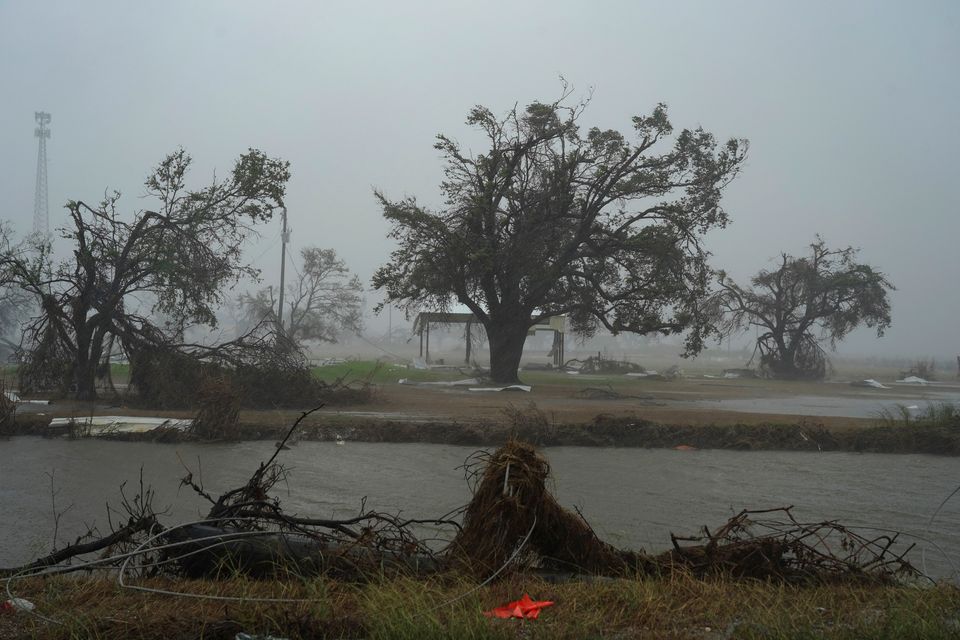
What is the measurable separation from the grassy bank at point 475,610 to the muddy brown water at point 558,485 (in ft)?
7.06

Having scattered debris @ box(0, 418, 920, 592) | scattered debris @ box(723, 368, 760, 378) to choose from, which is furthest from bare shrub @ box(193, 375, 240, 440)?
scattered debris @ box(723, 368, 760, 378)

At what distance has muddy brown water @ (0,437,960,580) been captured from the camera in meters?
8.81

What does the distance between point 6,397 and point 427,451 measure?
9.05 m

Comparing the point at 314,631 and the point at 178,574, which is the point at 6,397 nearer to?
the point at 178,574

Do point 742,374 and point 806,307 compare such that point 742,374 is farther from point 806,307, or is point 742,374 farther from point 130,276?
point 130,276

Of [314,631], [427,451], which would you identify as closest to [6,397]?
[427,451]

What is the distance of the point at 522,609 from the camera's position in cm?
468

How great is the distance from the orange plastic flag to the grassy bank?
0.25 feet

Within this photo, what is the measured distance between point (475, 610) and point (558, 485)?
6.64m

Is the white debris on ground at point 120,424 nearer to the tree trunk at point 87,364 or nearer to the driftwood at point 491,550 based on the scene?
the tree trunk at point 87,364

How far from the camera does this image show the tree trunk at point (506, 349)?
3120 cm

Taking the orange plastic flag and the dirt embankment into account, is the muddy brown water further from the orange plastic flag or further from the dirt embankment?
the orange plastic flag

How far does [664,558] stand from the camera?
6.05m

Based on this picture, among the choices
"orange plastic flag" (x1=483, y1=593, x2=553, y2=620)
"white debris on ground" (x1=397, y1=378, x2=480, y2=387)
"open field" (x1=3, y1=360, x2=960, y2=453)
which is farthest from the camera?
"white debris on ground" (x1=397, y1=378, x2=480, y2=387)
